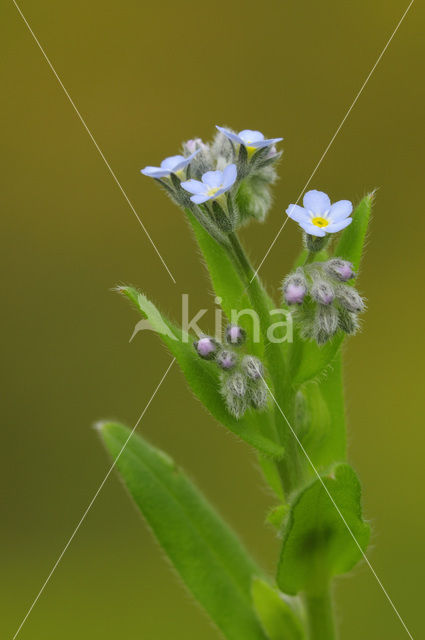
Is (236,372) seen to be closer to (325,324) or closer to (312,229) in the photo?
(325,324)

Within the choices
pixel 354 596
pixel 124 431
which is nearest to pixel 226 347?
pixel 124 431

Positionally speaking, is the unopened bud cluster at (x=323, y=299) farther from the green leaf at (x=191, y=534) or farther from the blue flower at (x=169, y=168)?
the green leaf at (x=191, y=534)

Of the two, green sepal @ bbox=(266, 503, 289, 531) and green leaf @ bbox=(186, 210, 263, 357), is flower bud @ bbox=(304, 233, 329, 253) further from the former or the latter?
green sepal @ bbox=(266, 503, 289, 531)

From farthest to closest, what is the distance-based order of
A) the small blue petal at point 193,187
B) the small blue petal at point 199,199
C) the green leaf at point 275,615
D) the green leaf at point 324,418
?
the green leaf at point 275,615 → the green leaf at point 324,418 → the small blue petal at point 193,187 → the small blue petal at point 199,199

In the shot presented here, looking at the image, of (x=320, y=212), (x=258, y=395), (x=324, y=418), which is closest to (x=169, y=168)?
(x=320, y=212)

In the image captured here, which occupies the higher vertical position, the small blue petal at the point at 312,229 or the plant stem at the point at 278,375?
the small blue petal at the point at 312,229

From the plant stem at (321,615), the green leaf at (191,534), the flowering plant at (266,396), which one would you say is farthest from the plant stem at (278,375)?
the green leaf at (191,534)

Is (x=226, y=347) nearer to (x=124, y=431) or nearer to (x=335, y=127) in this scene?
(x=124, y=431)
